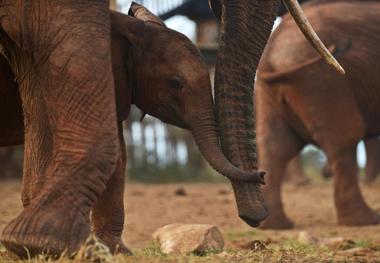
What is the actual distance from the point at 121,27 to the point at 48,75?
2.87ft

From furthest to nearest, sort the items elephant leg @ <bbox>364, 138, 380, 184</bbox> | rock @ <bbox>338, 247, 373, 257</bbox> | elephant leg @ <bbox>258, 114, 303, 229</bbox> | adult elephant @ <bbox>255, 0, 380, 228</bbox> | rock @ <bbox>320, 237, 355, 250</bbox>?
elephant leg @ <bbox>364, 138, 380, 184</bbox>, elephant leg @ <bbox>258, 114, 303, 229</bbox>, adult elephant @ <bbox>255, 0, 380, 228</bbox>, rock @ <bbox>320, 237, 355, 250</bbox>, rock @ <bbox>338, 247, 373, 257</bbox>

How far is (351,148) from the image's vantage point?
8.57 metres

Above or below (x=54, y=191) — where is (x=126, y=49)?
above

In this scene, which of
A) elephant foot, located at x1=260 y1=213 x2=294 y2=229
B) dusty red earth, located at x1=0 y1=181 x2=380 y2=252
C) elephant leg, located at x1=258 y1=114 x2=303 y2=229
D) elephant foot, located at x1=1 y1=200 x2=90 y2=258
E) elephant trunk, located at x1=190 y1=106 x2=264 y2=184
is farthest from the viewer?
elephant leg, located at x1=258 y1=114 x2=303 y2=229

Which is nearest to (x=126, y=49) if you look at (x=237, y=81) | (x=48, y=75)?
(x=237, y=81)

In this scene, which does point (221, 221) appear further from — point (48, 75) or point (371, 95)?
point (48, 75)

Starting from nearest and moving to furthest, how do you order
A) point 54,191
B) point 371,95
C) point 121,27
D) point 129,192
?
point 54,191 → point 121,27 → point 371,95 → point 129,192

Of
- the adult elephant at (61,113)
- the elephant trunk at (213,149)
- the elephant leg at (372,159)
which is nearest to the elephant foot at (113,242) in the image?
the elephant trunk at (213,149)

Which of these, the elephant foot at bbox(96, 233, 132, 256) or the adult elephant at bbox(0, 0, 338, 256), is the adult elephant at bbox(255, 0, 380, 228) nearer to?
the elephant foot at bbox(96, 233, 132, 256)

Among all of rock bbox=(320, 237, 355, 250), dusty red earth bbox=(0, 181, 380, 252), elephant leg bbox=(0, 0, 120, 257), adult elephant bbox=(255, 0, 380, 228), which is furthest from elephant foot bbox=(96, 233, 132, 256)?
adult elephant bbox=(255, 0, 380, 228)

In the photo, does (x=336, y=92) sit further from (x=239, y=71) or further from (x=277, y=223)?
(x=239, y=71)

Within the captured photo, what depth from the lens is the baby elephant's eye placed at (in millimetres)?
5266

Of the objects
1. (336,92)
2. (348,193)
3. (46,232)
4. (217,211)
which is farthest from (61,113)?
(217,211)

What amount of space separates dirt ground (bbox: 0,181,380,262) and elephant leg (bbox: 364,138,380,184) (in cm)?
44
